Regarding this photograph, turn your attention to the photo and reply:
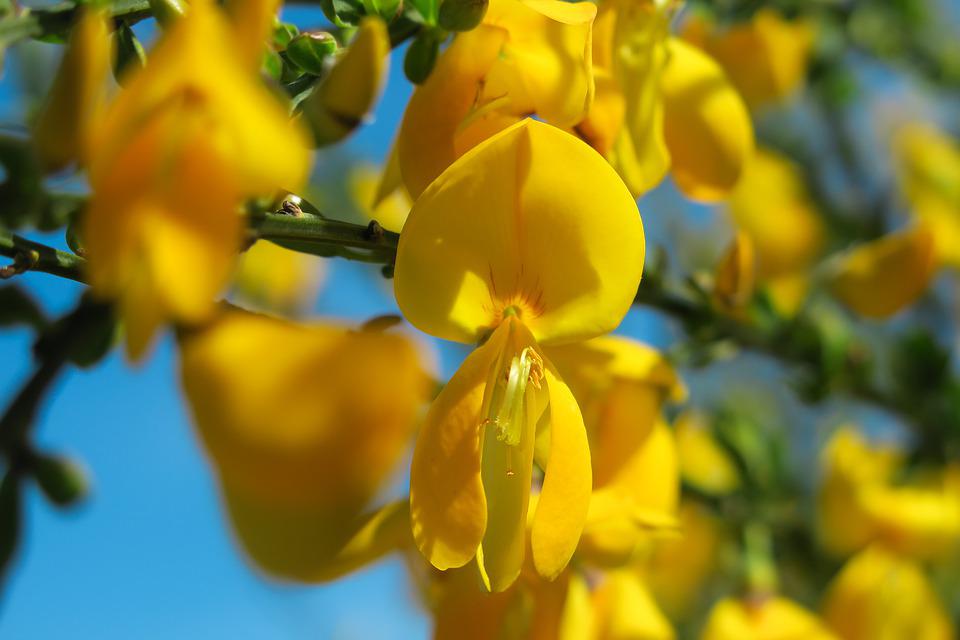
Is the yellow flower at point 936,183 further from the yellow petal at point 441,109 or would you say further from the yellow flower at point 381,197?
the yellow petal at point 441,109

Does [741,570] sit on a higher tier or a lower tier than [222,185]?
lower

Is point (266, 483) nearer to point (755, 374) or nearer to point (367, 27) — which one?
point (367, 27)

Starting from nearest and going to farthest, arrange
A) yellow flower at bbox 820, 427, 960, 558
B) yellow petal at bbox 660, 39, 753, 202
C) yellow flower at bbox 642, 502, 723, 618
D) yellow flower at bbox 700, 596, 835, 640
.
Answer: yellow petal at bbox 660, 39, 753, 202, yellow flower at bbox 700, 596, 835, 640, yellow flower at bbox 820, 427, 960, 558, yellow flower at bbox 642, 502, 723, 618

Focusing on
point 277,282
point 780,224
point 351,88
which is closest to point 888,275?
point 780,224

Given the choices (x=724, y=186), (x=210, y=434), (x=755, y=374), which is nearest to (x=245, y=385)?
(x=210, y=434)

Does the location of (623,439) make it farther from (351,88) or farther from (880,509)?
(880,509)

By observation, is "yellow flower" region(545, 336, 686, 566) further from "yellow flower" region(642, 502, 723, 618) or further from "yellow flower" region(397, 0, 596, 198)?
"yellow flower" region(642, 502, 723, 618)

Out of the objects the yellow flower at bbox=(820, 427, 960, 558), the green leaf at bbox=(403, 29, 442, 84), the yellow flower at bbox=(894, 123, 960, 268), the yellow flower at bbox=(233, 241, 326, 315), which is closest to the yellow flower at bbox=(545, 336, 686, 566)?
the green leaf at bbox=(403, 29, 442, 84)
